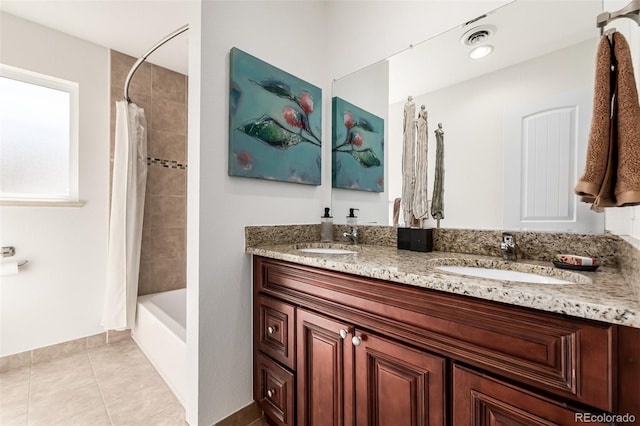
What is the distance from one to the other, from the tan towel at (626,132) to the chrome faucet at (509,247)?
1.60 ft

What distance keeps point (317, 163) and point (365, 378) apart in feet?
3.95

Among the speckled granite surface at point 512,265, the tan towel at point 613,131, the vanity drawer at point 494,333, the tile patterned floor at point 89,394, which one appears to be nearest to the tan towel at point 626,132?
the tan towel at point 613,131

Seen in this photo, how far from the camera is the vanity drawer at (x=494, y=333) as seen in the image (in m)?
0.54

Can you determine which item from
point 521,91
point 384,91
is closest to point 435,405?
point 521,91

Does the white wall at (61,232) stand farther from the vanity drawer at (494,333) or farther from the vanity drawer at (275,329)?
the vanity drawer at (494,333)

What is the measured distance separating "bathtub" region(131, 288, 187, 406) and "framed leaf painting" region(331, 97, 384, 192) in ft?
4.49

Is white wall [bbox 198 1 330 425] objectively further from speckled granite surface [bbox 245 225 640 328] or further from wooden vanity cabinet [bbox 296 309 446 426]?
wooden vanity cabinet [bbox 296 309 446 426]

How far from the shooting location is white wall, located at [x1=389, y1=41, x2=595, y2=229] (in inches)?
40.5

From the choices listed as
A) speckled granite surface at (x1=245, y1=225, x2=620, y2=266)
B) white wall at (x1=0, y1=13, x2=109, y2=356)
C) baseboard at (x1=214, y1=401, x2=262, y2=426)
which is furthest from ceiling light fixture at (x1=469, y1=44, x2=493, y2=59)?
white wall at (x1=0, y1=13, x2=109, y2=356)

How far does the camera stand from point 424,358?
2.57 ft

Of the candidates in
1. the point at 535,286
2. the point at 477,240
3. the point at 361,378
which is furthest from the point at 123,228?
the point at 535,286

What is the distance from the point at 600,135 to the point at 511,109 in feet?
1.89

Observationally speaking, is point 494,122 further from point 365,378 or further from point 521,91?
point 365,378

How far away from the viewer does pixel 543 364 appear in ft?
1.94
